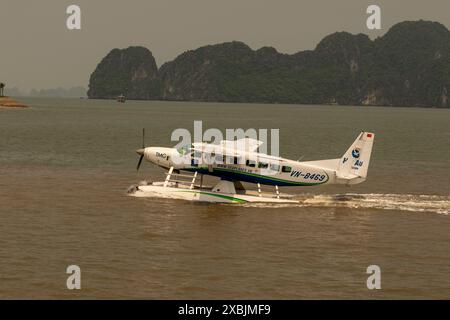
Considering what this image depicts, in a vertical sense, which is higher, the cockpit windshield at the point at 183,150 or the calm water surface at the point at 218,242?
the cockpit windshield at the point at 183,150

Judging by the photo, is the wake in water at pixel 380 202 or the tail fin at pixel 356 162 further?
the tail fin at pixel 356 162

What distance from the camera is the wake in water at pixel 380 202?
119ft

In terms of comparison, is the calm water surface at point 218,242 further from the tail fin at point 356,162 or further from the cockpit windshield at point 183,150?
the cockpit windshield at point 183,150

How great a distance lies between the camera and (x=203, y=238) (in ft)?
94.6

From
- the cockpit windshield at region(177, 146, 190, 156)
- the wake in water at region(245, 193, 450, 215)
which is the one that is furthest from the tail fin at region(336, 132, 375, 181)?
the cockpit windshield at region(177, 146, 190, 156)

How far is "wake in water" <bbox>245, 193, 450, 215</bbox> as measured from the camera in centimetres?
3628

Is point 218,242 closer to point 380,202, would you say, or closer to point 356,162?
point 356,162

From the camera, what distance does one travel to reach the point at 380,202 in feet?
123

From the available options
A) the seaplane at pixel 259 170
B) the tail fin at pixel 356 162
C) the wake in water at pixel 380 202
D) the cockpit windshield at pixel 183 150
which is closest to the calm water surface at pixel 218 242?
the wake in water at pixel 380 202

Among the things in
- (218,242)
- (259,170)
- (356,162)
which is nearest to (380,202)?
(356,162)

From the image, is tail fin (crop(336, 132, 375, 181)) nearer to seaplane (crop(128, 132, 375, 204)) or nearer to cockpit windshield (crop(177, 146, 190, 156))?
seaplane (crop(128, 132, 375, 204))
